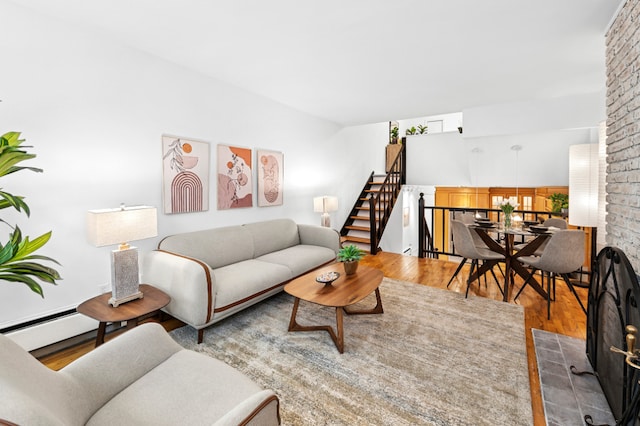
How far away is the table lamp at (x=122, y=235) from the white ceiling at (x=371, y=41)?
155 centimetres

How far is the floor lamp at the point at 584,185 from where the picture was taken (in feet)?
12.0

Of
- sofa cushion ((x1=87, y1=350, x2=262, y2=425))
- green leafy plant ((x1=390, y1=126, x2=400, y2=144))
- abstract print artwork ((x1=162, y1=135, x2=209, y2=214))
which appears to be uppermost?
green leafy plant ((x1=390, y1=126, x2=400, y2=144))

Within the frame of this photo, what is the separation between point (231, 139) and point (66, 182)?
1783 millimetres

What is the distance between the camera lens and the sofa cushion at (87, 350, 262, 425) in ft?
3.76

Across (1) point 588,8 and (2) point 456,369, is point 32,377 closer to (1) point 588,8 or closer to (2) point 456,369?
(2) point 456,369

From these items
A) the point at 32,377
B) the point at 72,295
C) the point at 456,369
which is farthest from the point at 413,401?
the point at 72,295

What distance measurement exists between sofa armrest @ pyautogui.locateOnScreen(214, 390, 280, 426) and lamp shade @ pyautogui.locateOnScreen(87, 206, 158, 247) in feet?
5.84

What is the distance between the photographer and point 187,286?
2.44 meters

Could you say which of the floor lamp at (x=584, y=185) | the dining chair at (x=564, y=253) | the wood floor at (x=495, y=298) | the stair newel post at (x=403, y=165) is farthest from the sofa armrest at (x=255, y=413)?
the stair newel post at (x=403, y=165)

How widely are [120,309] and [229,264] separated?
126cm

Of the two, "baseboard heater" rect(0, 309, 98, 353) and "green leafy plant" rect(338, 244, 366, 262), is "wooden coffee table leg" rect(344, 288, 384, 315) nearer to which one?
"green leafy plant" rect(338, 244, 366, 262)

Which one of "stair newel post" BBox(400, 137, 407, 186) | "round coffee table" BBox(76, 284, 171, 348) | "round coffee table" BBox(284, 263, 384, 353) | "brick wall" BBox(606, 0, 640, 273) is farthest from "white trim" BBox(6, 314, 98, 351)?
"stair newel post" BBox(400, 137, 407, 186)

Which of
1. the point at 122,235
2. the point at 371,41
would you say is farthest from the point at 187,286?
the point at 371,41

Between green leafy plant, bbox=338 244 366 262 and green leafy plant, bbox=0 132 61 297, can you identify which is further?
green leafy plant, bbox=338 244 366 262
